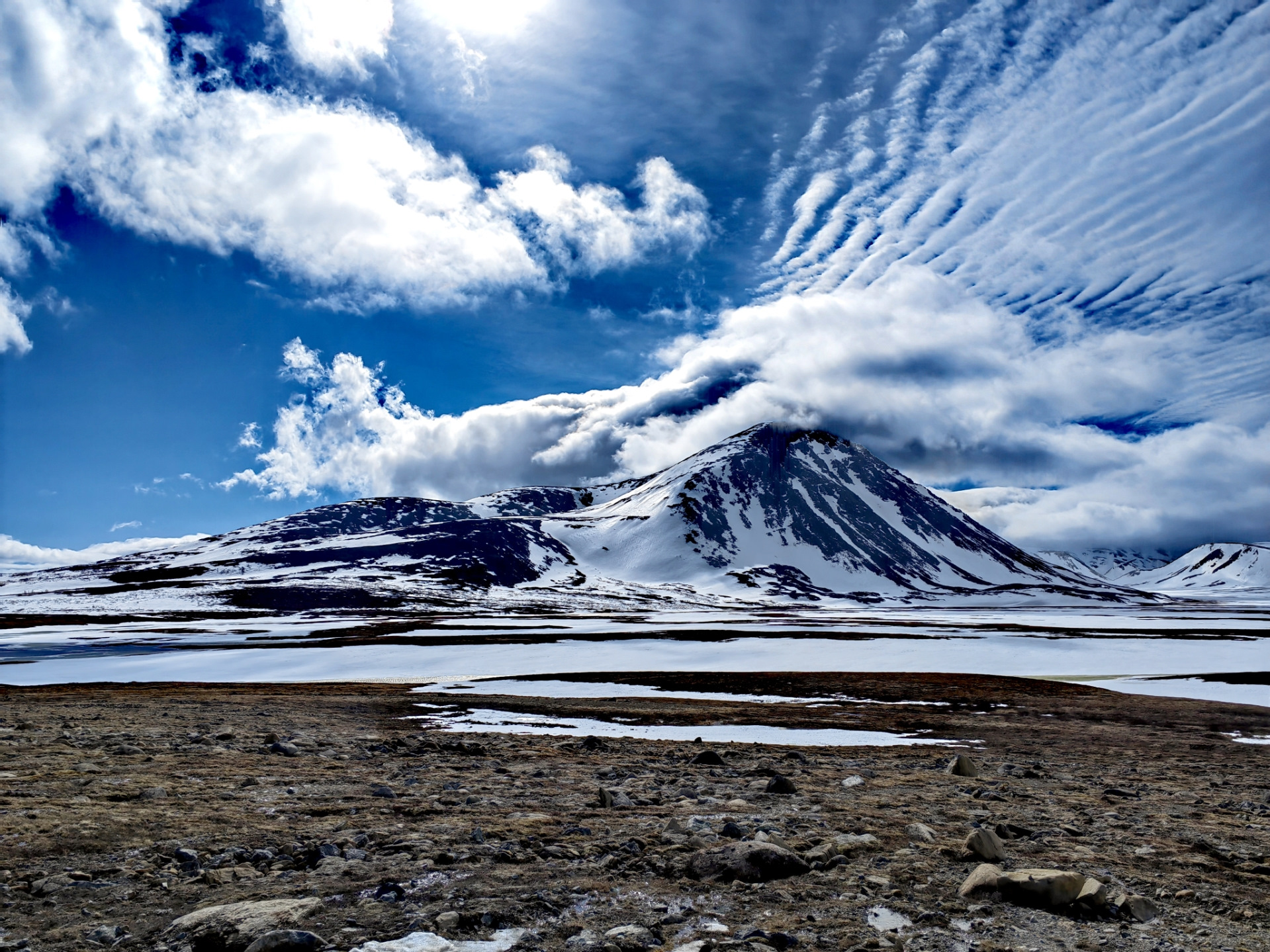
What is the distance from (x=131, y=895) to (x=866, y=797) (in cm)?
954

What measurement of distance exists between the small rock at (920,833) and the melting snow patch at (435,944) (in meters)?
5.15

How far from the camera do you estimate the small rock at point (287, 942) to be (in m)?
4.78

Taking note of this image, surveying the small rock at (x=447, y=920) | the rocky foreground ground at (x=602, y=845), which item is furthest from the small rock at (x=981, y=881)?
the small rock at (x=447, y=920)

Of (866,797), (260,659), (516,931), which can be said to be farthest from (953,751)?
(260,659)

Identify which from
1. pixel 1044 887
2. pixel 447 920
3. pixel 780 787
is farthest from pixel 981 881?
pixel 780 787

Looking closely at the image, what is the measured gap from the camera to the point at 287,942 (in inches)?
190

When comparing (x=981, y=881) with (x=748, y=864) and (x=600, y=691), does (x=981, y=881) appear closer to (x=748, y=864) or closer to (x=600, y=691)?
(x=748, y=864)

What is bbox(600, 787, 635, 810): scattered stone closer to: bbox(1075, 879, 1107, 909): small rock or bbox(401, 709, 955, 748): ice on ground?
bbox(1075, 879, 1107, 909): small rock

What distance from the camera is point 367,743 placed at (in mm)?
16266

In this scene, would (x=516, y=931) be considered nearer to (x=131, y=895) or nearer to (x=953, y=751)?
(x=131, y=895)

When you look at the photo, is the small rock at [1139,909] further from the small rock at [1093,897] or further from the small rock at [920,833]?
the small rock at [920,833]

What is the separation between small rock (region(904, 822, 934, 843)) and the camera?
821cm

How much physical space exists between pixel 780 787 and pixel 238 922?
8128 mm

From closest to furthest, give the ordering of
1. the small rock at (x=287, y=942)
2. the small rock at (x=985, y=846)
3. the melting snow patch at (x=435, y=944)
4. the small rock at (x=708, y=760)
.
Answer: the small rock at (x=287, y=942)
the melting snow patch at (x=435, y=944)
the small rock at (x=985, y=846)
the small rock at (x=708, y=760)
